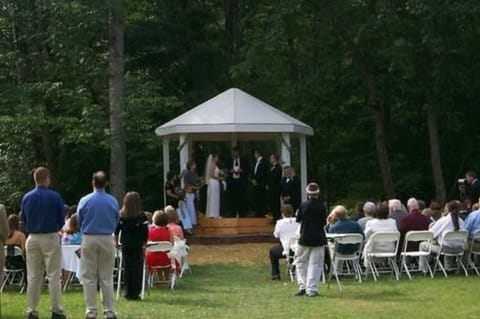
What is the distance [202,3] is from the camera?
29.4m

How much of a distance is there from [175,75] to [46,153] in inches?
168

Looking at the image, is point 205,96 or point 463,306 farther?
point 205,96

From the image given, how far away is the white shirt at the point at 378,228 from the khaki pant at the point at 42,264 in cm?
553

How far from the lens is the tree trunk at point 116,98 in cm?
2253

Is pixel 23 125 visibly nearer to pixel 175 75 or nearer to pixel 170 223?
pixel 175 75

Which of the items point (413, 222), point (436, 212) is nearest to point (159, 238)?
point (413, 222)

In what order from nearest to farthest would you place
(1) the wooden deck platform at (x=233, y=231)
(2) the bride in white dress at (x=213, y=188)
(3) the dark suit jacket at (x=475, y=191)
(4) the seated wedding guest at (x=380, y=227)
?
(4) the seated wedding guest at (x=380, y=227), (3) the dark suit jacket at (x=475, y=191), (1) the wooden deck platform at (x=233, y=231), (2) the bride in white dress at (x=213, y=188)

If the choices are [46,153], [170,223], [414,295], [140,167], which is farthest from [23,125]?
[414,295]

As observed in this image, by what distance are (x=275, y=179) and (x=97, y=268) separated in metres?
11.1

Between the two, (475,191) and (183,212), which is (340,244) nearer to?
(475,191)

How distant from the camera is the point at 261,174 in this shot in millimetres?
21734

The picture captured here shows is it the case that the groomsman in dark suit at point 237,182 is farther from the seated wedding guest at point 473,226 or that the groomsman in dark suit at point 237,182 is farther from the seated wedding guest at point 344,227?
the seated wedding guest at point 473,226

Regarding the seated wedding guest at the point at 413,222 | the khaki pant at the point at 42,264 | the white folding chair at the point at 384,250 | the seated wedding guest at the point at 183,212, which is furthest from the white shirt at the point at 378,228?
the seated wedding guest at the point at 183,212

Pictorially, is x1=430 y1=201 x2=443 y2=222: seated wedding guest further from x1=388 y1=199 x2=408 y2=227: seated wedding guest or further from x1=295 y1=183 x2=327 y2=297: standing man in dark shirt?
x1=295 y1=183 x2=327 y2=297: standing man in dark shirt
